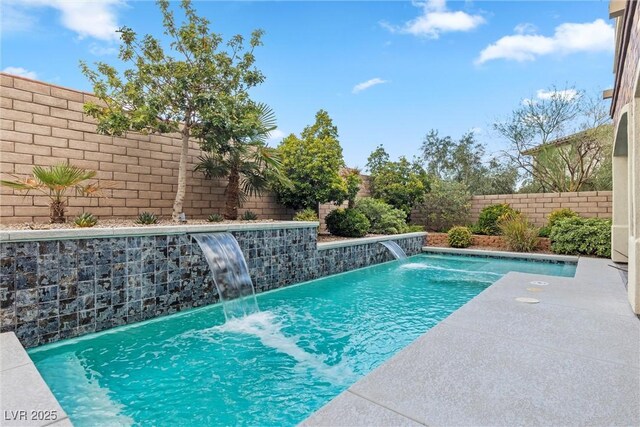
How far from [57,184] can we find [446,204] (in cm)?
1168

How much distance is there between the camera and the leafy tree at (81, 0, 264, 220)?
5451mm

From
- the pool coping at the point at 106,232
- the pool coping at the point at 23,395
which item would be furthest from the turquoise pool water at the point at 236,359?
the pool coping at the point at 106,232

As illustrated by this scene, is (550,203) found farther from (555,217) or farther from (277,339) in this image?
(277,339)

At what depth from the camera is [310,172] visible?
8.45m

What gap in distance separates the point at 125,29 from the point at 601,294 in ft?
26.3

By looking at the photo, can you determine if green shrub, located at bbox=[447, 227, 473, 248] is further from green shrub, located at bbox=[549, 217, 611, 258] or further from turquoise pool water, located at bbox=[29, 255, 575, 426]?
turquoise pool water, located at bbox=[29, 255, 575, 426]

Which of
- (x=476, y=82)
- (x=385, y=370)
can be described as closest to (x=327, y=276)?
(x=385, y=370)

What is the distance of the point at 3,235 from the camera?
10.7 feet

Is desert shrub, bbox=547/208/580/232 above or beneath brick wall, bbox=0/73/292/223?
beneath

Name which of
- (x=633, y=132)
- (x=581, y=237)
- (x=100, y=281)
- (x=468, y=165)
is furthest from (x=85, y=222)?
(x=468, y=165)

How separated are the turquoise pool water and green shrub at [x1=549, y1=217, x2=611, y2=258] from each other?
5509mm

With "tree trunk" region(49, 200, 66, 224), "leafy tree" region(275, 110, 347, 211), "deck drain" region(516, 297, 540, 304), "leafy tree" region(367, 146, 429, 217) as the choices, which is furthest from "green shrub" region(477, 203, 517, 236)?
"tree trunk" region(49, 200, 66, 224)

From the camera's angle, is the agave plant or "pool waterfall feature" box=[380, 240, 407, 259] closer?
the agave plant

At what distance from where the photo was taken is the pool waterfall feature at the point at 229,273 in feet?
15.9
